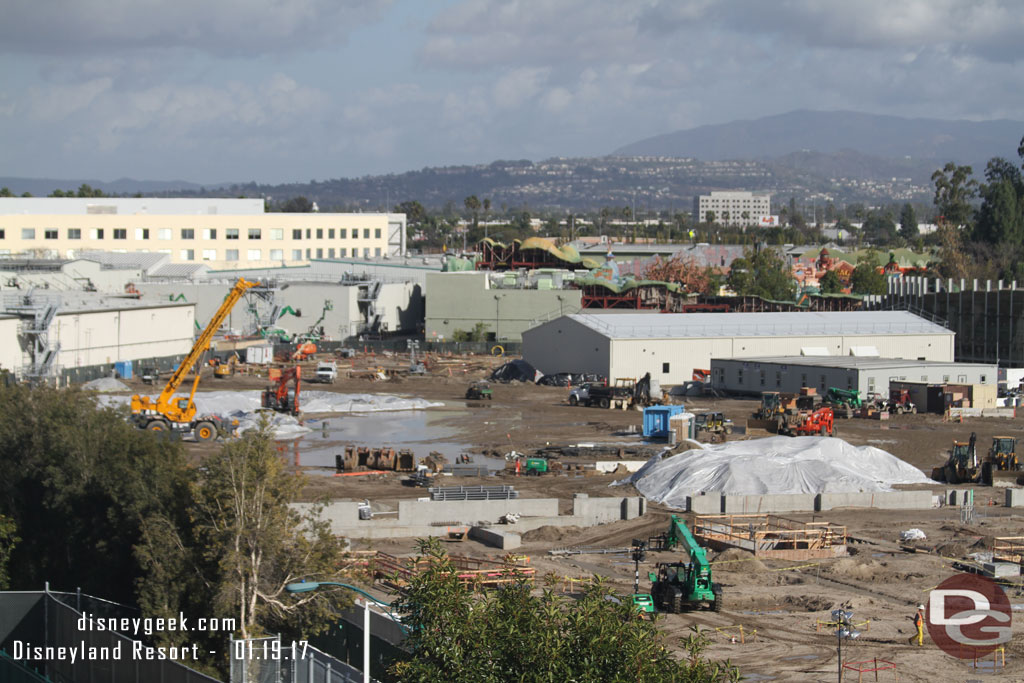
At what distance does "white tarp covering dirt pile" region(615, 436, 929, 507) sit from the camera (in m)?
34.6

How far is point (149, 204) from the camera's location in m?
120

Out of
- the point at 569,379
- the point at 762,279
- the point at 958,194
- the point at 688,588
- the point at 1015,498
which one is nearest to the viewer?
the point at 688,588

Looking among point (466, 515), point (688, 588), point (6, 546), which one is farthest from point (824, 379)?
point (6, 546)

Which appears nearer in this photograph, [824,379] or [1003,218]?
[824,379]

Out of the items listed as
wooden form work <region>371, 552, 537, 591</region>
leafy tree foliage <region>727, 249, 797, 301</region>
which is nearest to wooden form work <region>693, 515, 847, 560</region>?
wooden form work <region>371, 552, 537, 591</region>

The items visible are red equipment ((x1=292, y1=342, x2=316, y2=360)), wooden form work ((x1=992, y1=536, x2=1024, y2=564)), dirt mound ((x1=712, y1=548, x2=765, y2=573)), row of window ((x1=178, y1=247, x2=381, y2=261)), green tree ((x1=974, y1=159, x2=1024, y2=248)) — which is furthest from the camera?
green tree ((x1=974, y1=159, x2=1024, y2=248))

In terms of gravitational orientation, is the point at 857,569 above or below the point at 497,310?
below

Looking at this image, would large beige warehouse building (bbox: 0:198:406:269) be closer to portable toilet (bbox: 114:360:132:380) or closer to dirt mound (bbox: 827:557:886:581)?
portable toilet (bbox: 114:360:132:380)

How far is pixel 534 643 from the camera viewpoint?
1225 centimetres

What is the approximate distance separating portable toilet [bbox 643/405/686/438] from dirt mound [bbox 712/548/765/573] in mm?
17595

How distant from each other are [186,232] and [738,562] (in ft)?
294

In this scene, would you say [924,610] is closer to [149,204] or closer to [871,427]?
[871,427]

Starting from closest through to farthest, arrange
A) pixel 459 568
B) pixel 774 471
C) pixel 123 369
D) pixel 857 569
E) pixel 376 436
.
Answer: pixel 459 568 < pixel 857 569 < pixel 774 471 < pixel 376 436 < pixel 123 369

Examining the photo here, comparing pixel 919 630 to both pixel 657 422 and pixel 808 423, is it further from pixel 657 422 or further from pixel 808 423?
pixel 808 423
